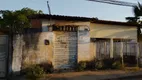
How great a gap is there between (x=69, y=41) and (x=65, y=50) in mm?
622

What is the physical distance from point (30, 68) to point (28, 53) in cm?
112

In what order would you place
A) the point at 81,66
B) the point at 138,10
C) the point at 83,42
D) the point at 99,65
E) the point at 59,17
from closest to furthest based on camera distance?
the point at 59,17, the point at 81,66, the point at 83,42, the point at 99,65, the point at 138,10

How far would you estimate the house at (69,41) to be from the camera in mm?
14766

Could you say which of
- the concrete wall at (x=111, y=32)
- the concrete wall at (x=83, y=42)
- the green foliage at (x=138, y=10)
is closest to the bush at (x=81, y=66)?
the concrete wall at (x=83, y=42)

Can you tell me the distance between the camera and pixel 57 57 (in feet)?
52.9

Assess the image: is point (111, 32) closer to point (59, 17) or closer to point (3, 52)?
point (59, 17)

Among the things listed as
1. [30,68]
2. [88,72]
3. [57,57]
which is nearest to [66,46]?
[57,57]

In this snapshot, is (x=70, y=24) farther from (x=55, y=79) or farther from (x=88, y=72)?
(x=55, y=79)

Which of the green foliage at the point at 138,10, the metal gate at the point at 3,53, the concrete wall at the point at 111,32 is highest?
Result: the green foliage at the point at 138,10

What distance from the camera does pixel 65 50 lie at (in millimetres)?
16406

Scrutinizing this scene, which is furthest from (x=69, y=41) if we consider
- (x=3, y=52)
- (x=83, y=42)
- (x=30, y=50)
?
(x=3, y=52)

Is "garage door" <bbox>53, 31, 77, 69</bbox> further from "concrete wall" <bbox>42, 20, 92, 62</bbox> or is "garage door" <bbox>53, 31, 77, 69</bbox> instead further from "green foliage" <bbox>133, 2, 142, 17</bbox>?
"green foliage" <bbox>133, 2, 142, 17</bbox>

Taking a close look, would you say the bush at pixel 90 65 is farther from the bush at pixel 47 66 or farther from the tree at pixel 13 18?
the tree at pixel 13 18

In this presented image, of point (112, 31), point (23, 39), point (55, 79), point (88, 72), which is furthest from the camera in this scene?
point (112, 31)
